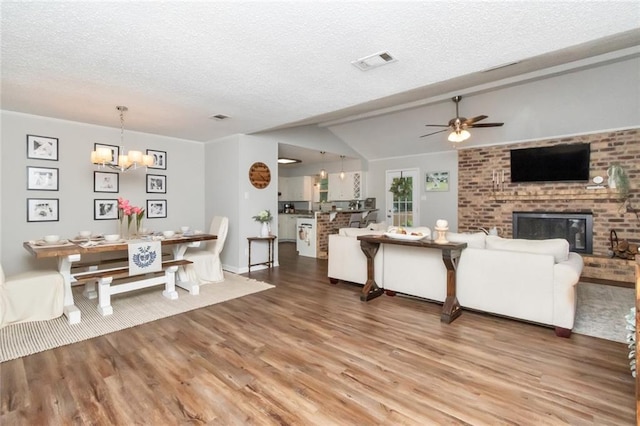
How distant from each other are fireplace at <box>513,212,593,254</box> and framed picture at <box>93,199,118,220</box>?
711 centimetres

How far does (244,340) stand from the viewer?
2.64m

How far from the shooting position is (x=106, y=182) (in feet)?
15.5

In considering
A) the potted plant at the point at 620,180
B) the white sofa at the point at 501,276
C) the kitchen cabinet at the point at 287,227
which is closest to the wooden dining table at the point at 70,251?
the white sofa at the point at 501,276

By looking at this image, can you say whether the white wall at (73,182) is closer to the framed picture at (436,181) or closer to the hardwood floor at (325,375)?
the hardwood floor at (325,375)

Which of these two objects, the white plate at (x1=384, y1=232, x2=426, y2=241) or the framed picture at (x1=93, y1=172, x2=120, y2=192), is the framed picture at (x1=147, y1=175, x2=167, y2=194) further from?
the white plate at (x1=384, y1=232, x2=426, y2=241)

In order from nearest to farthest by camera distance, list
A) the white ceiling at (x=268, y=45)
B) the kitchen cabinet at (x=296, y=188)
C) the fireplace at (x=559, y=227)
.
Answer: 1. the white ceiling at (x=268, y=45)
2. the fireplace at (x=559, y=227)
3. the kitchen cabinet at (x=296, y=188)

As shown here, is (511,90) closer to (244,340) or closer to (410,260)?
(410,260)

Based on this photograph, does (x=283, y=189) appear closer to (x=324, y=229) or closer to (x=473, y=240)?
(x=324, y=229)

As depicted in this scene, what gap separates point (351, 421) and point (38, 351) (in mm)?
2514

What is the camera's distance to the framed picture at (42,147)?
13.2 ft

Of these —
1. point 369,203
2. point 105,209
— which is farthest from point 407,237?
point 369,203

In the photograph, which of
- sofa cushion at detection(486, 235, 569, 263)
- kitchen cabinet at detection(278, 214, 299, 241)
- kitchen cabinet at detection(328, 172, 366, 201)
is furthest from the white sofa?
kitchen cabinet at detection(278, 214, 299, 241)

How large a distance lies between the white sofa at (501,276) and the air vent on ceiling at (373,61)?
197 cm

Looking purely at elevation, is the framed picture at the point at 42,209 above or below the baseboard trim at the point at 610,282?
above
